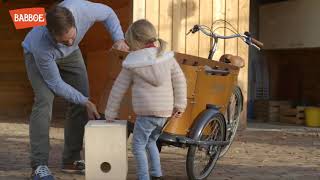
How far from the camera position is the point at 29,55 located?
4.71 meters

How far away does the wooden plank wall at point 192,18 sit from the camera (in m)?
8.18

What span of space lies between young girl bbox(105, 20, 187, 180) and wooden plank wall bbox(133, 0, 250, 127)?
3785 mm

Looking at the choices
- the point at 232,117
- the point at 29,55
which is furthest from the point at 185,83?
the point at 232,117

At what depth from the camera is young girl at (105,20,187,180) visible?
4223 millimetres

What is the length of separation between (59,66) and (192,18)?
3816mm

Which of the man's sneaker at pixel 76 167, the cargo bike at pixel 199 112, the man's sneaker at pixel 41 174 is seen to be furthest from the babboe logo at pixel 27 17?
the man's sneaker at pixel 41 174

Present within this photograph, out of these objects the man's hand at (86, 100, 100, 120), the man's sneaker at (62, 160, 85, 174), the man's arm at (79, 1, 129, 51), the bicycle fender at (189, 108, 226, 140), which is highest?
the man's arm at (79, 1, 129, 51)

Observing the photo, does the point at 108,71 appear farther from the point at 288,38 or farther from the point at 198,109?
the point at 288,38

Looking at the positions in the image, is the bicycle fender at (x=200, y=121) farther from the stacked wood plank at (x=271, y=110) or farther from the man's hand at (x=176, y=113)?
the stacked wood plank at (x=271, y=110)

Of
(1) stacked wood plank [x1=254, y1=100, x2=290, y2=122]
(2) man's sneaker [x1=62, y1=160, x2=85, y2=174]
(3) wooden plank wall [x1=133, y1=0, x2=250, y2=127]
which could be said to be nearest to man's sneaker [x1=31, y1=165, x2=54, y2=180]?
(2) man's sneaker [x1=62, y1=160, x2=85, y2=174]

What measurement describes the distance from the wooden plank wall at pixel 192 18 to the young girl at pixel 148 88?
3.78 meters

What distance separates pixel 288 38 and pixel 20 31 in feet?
15.3

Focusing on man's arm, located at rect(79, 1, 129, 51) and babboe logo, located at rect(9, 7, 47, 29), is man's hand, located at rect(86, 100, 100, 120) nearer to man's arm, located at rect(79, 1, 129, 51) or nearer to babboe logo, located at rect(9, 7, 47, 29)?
man's arm, located at rect(79, 1, 129, 51)

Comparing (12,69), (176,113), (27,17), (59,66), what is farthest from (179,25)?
(176,113)
